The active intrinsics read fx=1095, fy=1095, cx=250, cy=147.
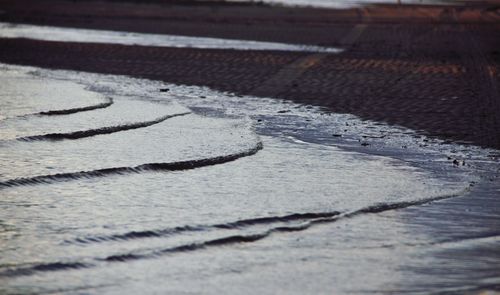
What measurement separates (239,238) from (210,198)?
1.16 meters

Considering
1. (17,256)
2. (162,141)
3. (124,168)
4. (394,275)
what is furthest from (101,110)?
(394,275)

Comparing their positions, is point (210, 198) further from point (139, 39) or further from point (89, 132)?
point (139, 39)

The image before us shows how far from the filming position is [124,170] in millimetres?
8516

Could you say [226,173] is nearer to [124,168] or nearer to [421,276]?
[124,168]

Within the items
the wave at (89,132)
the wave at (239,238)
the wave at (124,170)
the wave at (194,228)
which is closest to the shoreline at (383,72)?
the wave at (239,238)

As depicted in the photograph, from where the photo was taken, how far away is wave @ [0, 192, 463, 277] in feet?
19.0

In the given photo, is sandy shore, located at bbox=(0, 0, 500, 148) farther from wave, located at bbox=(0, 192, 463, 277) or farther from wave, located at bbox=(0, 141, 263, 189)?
wave, located at bbox=(0, 192, 463, 277)

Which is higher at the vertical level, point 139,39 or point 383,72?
point 383,72

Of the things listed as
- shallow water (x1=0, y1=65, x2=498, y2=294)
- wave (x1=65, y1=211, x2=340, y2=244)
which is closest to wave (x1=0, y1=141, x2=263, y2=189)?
shallow water (x1=0, y1=65, x2=498, y2=294)

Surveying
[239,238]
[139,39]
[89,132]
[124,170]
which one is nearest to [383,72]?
[89,132]

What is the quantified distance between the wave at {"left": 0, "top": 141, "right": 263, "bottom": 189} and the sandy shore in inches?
101

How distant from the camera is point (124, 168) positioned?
28.1 ft

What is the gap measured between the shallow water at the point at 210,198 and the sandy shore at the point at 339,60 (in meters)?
1.39

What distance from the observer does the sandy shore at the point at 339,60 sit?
12633mm
